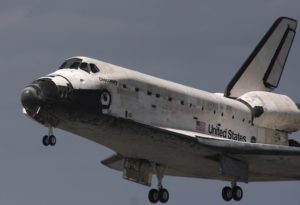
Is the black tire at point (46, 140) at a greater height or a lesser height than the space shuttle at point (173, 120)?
lesser

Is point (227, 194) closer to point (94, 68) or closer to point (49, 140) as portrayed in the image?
point (94, 68)

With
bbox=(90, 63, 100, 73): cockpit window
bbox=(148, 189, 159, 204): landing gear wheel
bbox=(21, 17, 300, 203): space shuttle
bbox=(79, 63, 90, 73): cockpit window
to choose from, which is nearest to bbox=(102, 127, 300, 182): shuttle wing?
bbox=(21, 17, 300, 203): space shuttle

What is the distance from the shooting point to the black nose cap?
113ft

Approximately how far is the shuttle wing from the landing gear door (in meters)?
0.81

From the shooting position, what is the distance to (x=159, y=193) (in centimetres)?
4038

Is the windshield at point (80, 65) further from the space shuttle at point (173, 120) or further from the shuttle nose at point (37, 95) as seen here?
the shuttle nose at point (37, 95)

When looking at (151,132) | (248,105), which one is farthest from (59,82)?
(248,105)

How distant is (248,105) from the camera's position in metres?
42.1

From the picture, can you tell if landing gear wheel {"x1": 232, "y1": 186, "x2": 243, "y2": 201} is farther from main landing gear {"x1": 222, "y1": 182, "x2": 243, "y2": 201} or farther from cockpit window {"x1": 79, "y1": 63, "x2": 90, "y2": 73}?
cockpit window {"x1": 79, "y1": 63, "x2": 90, "y2": 73}

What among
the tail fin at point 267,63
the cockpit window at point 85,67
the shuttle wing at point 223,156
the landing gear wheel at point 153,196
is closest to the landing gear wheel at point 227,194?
the shuttle wing at point 223,156

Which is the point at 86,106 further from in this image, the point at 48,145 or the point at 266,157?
the point at 266,157

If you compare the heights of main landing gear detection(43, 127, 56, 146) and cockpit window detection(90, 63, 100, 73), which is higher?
cockpit window detection(90, 63, 100, 73)

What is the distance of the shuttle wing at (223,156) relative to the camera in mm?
38125

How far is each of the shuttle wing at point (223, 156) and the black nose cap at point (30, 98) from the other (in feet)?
15.4
